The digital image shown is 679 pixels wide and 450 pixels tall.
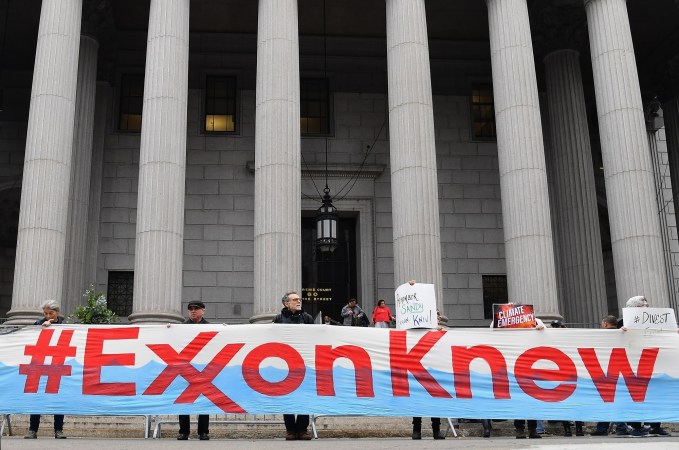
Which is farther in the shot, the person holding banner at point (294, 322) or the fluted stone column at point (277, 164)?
the fluted stone column at point (277, 164)

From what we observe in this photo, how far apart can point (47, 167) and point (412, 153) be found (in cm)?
973

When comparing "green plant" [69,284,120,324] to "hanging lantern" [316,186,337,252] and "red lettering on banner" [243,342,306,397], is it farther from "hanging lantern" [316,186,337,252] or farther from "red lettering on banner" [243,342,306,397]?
"hanging lantern" [316,186,337,252]

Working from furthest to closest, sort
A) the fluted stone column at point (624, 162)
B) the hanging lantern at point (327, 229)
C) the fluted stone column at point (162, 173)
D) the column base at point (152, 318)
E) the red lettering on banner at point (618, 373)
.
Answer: the hanging lantern at point (327, 229), the fluted stone column at point (624, 162), the fluted stone column at point (162, 173), the column base at point (152, 318), the red lettering on banner at point (618, 373)

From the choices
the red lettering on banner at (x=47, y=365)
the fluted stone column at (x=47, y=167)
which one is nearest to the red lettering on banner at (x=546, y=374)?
the red lettering on banner at (x=47, y=365)

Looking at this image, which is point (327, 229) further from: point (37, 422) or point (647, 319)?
point (37, 422)

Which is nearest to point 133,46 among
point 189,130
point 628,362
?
point 189,130

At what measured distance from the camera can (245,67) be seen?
3142cm

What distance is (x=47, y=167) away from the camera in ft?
69.5

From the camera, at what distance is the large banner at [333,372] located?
47.0 ft

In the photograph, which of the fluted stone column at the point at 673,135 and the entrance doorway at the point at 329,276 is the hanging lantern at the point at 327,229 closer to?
the entrance doorway at the point at 329,276

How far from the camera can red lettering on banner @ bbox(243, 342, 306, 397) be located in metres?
14.4

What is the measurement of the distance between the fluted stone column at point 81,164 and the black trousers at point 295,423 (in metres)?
14.4

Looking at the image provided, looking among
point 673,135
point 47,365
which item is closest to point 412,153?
point 47,365

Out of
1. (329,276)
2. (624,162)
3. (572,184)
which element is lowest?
(329,276)
